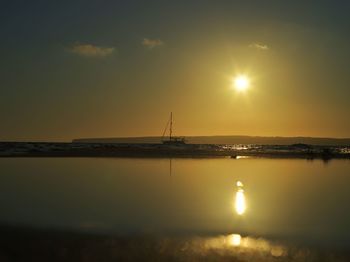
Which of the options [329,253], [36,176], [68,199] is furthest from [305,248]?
[36,176]

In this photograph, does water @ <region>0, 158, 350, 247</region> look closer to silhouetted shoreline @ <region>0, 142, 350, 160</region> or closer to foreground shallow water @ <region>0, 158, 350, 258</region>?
foreground shallow water @ <region>0, 158, 350, 258</region>

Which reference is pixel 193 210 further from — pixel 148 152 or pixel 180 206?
pixel 148 152

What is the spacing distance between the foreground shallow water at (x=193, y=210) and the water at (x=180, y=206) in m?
0.04

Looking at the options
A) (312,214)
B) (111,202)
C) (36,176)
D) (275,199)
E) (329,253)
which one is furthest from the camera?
(36,176)

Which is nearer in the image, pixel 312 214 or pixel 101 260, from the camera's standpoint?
pixel 101 260

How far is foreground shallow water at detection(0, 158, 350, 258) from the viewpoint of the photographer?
1648cm

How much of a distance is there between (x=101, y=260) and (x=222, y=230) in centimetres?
576

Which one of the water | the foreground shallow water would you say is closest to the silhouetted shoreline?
the water

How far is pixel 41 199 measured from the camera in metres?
24.5

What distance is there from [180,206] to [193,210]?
126 centimetres

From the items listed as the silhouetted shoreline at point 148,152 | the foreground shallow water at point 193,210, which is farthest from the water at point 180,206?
the silhouetted shoreline at point 148,152

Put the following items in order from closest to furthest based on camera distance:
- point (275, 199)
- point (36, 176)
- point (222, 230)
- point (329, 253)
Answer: point (329, 253), point (222, 230), point (275, 199), point (36, 176)

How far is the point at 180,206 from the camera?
23078mm

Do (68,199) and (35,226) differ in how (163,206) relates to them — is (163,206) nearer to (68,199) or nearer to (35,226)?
(68,199)
